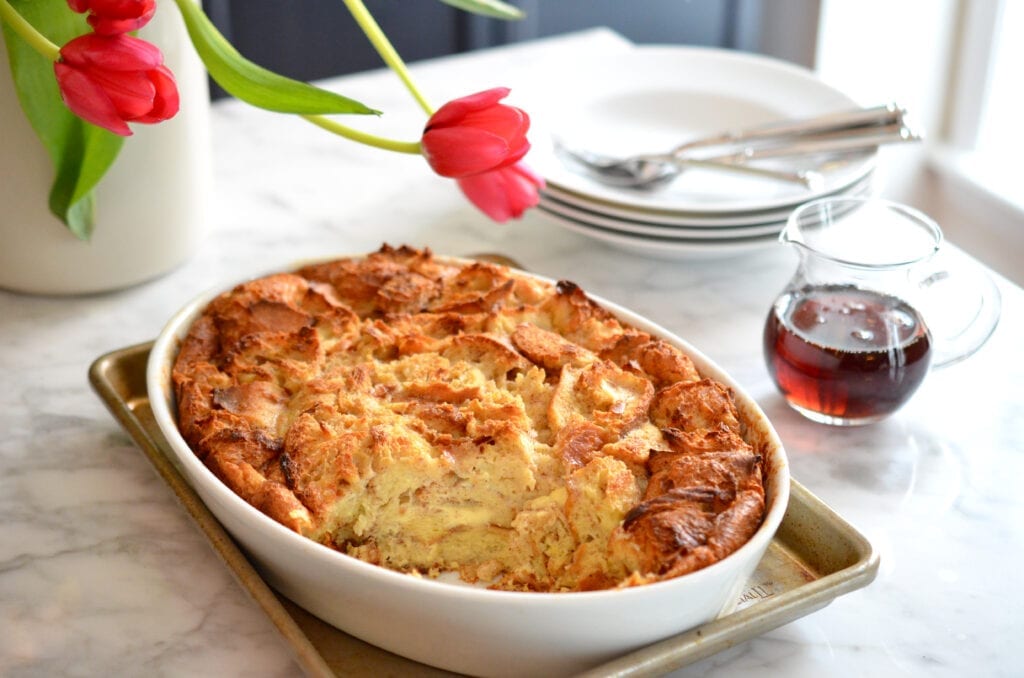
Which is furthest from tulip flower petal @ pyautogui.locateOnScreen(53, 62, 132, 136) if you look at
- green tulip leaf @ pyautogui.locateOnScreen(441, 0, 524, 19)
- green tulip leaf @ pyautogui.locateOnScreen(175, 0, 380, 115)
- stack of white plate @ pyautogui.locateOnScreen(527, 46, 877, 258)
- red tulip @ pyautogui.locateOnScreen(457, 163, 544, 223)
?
stack of white plate @ pyautogui.locateOnScreen(527, 46, 877, 258)

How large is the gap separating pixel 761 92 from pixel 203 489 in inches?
48.2

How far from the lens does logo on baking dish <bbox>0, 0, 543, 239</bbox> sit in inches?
37.7

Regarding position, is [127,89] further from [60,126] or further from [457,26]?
[457,26]

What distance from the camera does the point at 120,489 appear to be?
1.14 m

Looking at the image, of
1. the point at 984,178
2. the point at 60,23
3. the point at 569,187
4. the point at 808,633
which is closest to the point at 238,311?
the point at 60,23

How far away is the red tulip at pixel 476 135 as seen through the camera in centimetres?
102

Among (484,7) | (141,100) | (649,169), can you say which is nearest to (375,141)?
(141,100)

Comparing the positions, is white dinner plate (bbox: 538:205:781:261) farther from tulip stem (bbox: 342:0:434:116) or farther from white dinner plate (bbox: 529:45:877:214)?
tulip stem (bbox: 342:0:434:116)

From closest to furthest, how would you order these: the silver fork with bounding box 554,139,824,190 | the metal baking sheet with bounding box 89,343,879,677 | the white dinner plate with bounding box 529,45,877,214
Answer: the metal baking sheet with bounding box 89,343,879,677, the silver fork with bounding box 554,139,824,190, the white dinner plate with bounding box 529,45,877,214

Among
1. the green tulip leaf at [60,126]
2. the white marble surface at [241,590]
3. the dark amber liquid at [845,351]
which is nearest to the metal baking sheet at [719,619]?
the white marble surface at [241,590]

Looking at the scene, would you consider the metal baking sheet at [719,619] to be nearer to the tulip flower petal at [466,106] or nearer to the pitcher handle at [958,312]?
the pitcher handle at [958,312]

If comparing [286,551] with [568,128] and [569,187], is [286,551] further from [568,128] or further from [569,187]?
[568,128]

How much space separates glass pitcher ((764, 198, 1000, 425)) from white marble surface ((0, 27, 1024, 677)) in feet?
0.18

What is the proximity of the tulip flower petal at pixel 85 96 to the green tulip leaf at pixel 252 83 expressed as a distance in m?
0.14
